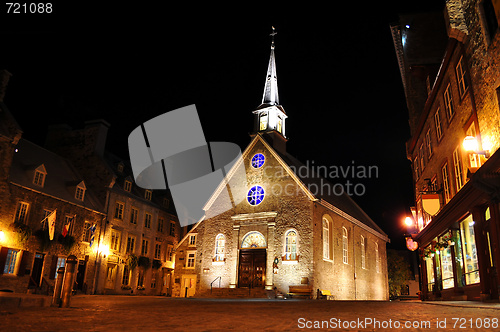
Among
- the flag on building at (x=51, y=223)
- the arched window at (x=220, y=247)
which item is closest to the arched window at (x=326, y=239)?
the arched window at (x=220, y=247)

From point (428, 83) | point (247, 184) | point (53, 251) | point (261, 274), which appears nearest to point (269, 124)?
point (247, 184)

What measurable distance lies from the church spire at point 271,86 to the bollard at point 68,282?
90.0 ft

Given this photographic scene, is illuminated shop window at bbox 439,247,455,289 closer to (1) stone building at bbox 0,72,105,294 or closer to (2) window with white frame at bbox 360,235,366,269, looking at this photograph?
(1) stone building at bbox 0,72,105,294

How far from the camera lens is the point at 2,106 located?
A: 2438 centimetres

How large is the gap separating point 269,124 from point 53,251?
1850cm

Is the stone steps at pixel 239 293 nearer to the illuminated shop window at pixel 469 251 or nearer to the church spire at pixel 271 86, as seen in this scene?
the illuminated shop window at pixel 469 251

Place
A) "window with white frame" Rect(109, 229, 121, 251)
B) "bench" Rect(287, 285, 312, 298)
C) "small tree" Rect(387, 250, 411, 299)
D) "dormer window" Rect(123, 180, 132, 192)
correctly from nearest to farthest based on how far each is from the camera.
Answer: "bench" Rect(287, 285, 312, 298) < "window with white frame" Rect(109, 229, 121, 251) < "dormer window" Rect(123, 180, 132, 192) < "small tree" Rect(387, 250, 411, 299)

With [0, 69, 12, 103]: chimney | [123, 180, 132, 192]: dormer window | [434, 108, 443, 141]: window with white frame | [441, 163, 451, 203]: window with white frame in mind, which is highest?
[0, 69, 12, 103]: chimney

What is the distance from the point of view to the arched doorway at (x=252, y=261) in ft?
87.0

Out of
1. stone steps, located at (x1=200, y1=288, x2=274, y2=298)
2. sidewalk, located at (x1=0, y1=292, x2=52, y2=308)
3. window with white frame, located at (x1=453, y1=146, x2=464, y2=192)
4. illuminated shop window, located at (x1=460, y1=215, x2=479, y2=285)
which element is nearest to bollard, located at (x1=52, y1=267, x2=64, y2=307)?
sidewalk, located at (x1=0, y1=292, x2=52, y2=308)

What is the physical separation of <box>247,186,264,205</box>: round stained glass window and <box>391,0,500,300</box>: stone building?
11.0 metres

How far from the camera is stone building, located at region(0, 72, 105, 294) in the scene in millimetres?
23016

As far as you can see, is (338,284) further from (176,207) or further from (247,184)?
(176,207)

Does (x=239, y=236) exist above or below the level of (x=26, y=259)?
above
